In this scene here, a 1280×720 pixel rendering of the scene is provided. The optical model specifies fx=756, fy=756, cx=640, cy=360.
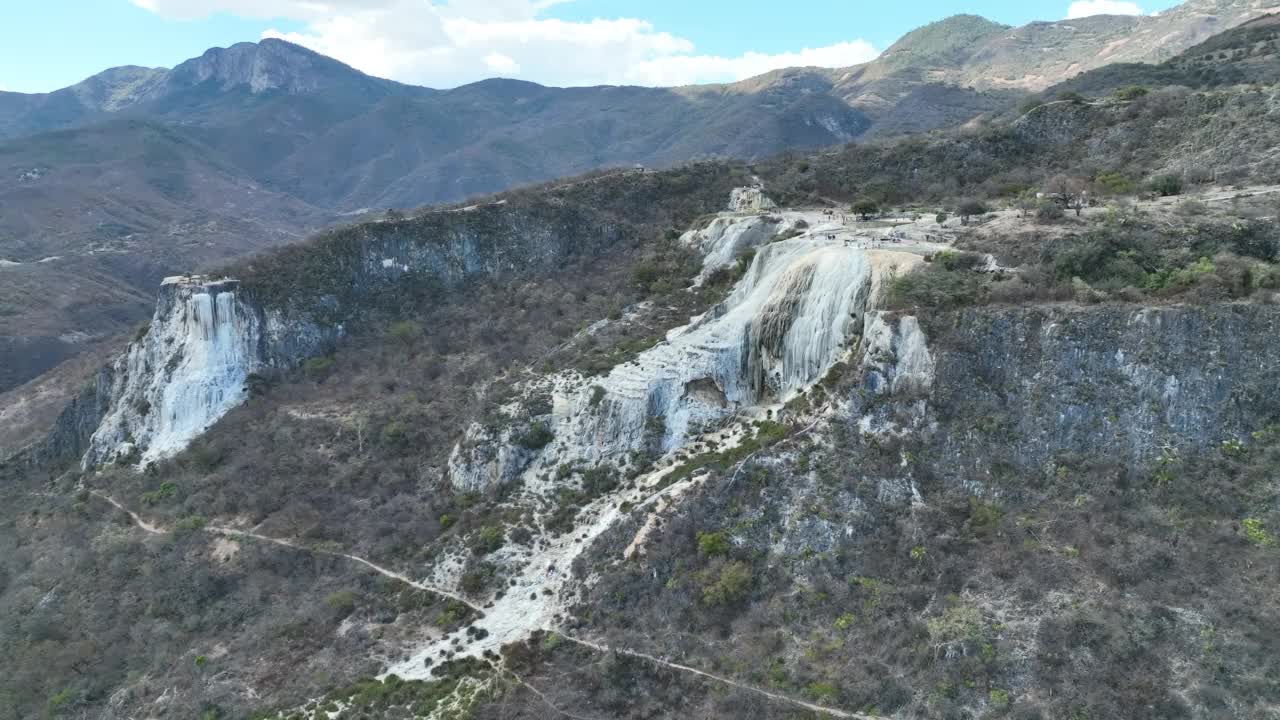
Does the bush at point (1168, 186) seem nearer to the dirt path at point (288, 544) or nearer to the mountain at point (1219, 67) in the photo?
the mountain at point (1219, 67)

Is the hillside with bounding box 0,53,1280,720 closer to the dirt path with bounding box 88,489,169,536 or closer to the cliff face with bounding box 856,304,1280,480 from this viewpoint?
the cliff face with bounding box 856,304,1280,480

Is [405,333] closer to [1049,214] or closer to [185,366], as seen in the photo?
[185,366]

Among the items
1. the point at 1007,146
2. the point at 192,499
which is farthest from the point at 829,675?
the point at 1007,146

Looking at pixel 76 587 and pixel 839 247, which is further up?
pixel 839 247

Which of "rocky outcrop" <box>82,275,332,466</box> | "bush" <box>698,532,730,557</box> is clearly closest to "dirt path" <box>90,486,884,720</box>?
"bush" <box>698,532,730,557</box>

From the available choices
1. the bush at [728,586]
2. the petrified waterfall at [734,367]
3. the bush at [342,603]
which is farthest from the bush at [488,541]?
the bush at [728,586]

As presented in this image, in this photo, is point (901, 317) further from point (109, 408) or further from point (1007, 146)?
point (109, 408)
